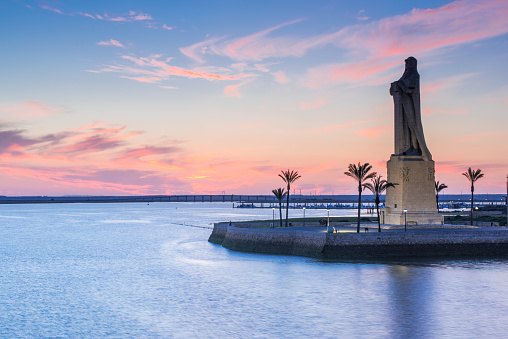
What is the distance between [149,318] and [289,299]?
8169 millimetres

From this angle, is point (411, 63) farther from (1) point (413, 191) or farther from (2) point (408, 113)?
(1) point (413, 191)

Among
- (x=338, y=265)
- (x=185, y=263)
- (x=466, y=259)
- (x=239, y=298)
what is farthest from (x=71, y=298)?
(x=466, y=259)

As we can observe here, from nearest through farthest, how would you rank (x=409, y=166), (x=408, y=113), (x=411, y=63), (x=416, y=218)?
(x=416, y=218) → (x=409, y=166) → (x=408, y=113) → (x=411, y=63)

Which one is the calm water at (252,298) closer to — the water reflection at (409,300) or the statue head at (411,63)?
the water reflection at (409,300)

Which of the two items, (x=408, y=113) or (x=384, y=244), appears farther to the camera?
(x=408, y=113)

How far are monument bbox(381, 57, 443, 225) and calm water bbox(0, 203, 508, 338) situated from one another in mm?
9542

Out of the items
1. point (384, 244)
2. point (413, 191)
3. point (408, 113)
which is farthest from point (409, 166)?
point (384, 244)

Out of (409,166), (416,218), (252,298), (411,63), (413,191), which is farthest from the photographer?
(411,63)

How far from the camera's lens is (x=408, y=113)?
54.0 metres

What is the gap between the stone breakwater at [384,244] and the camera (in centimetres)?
4206

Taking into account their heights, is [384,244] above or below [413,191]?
below

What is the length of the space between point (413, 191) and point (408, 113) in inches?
311

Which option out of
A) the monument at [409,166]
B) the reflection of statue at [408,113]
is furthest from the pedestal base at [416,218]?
the reflection of statue at [408,113]

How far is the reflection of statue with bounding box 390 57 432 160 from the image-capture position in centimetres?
5394
